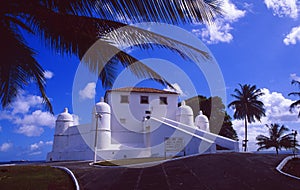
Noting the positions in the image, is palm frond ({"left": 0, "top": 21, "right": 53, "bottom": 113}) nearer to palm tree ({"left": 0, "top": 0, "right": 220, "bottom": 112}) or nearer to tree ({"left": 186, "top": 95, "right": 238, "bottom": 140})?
palm tree ({"left": 0, "top": 0, "right": 220, "bottom": 112})

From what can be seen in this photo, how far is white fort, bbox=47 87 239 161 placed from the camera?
20.4 metres

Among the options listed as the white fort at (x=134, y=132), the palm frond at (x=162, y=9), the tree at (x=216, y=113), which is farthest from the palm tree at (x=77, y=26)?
the tree at (x=216, y=113)

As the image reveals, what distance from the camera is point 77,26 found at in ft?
18.5

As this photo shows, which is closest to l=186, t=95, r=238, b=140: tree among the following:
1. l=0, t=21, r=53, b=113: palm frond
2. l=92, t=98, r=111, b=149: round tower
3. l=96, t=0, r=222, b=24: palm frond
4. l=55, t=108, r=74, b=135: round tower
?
l=92, t=98, r=111, b=149: round tower

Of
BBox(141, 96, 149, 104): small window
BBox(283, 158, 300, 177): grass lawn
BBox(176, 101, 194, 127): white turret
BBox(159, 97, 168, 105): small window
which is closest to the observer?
BBox(283, 158, 300, 177): grass lawn

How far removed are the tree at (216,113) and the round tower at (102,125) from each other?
13.9 meters

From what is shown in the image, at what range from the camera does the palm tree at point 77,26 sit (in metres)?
4.72

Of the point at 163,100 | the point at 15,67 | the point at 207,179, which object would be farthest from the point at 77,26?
the point at 163,100

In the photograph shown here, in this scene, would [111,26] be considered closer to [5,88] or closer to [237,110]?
[5,88]

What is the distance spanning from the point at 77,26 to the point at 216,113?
110 feet

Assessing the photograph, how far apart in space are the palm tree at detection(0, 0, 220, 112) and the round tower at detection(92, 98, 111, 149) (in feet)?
56.3

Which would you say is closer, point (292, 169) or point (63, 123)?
point (292, 169)

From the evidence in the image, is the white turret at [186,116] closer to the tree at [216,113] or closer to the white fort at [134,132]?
the white fort at [134,132]

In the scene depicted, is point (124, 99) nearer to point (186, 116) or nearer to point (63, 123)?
point (63, 123)
